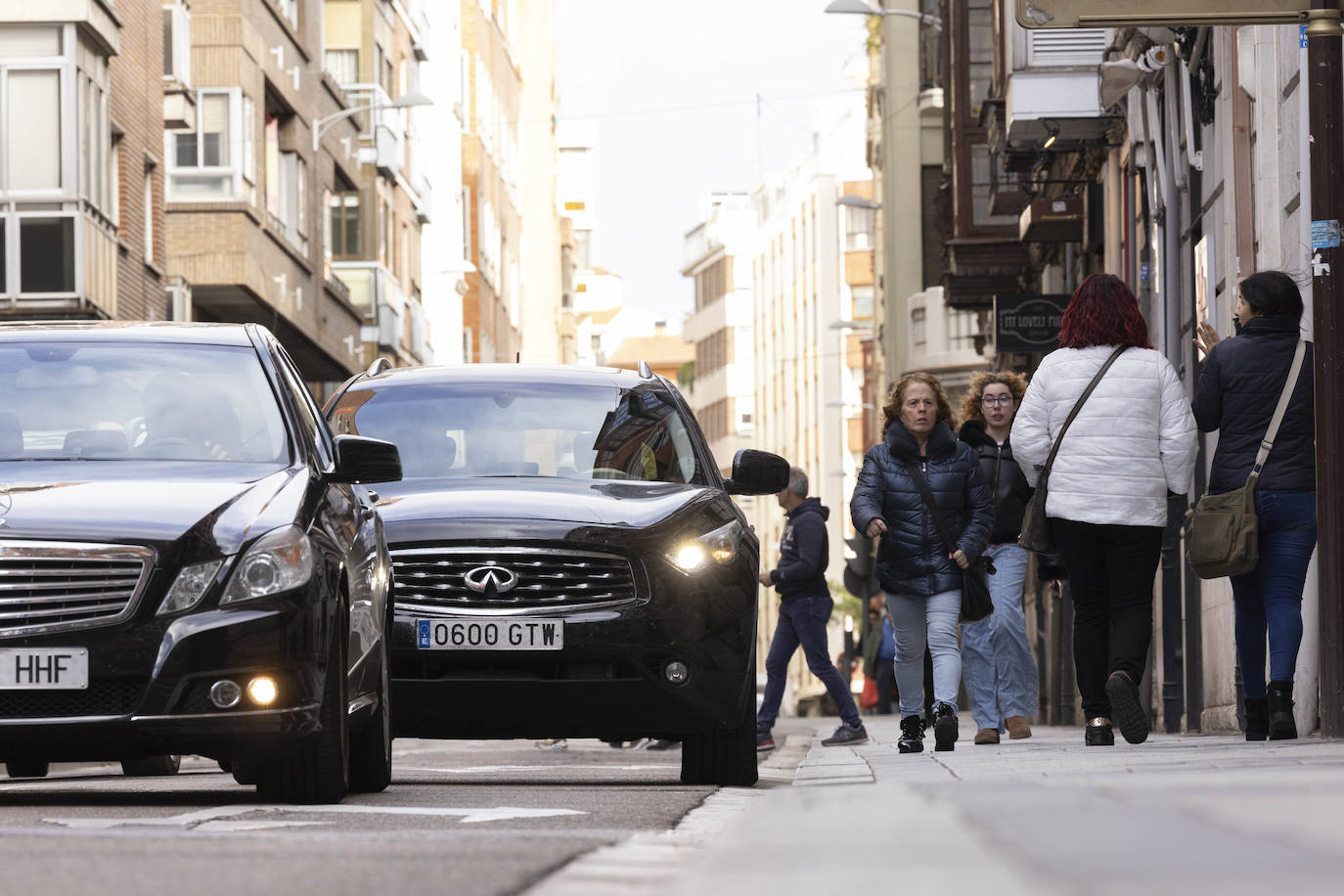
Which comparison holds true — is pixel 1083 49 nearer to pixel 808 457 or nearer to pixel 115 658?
pixel 115 658

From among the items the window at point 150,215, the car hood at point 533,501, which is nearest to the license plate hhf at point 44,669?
the car hood at point 533,501

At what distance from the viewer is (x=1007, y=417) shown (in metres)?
15.5

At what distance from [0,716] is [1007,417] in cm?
799

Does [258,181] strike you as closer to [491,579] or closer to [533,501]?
[533,501]

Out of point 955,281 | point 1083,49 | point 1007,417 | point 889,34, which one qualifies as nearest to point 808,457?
point 889,34

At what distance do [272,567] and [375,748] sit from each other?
1.63 meters

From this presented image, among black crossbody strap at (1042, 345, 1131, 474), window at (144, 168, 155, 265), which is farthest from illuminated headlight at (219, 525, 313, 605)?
window at (144, 168, 155, 265)

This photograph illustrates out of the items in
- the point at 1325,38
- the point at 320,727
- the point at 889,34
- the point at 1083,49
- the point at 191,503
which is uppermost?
the point at 889,34

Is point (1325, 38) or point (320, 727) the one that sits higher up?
point (1325, 38)

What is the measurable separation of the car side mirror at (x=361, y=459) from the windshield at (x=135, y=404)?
20cm

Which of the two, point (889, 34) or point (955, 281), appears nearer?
point (955, 281)

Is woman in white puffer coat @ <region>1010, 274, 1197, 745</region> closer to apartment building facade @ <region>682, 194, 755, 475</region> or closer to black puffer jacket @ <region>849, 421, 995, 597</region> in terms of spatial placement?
black puffer jacket @ <region>849, 421, 995, 597</region>

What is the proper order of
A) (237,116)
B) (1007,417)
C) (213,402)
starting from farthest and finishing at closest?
(237,116)
(1007,417)
(213,402)

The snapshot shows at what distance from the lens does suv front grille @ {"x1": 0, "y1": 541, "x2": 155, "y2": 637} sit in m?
8.56
